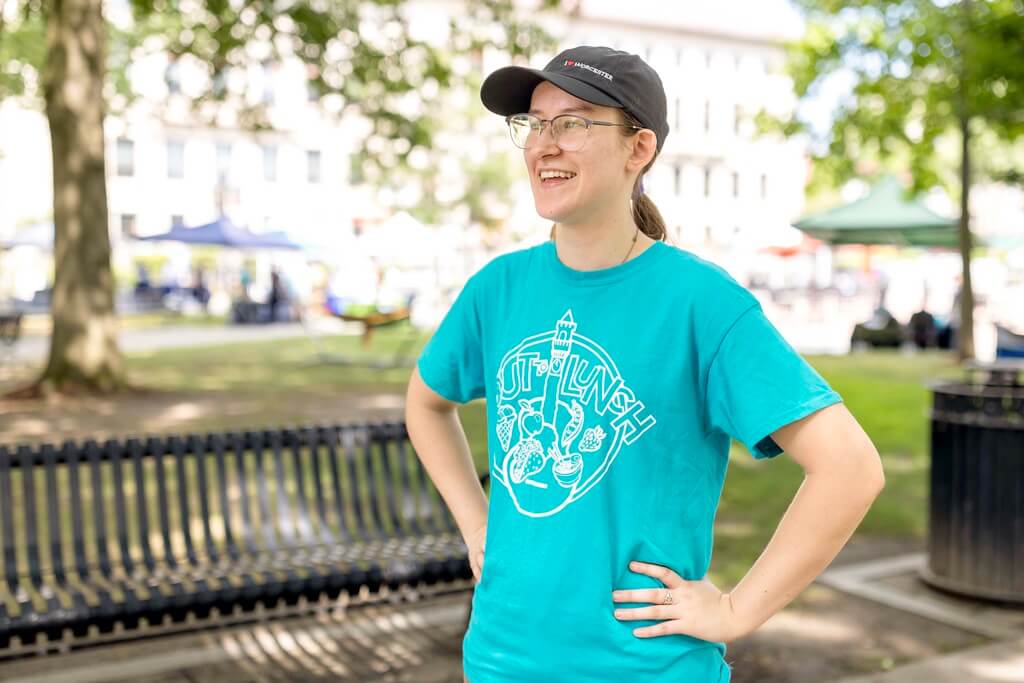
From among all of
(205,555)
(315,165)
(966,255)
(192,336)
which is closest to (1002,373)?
(205,555)

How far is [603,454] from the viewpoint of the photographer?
6.06 ft

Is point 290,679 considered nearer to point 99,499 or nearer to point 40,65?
point 99,499

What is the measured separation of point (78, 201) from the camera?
521 inches

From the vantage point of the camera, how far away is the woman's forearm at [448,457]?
225 centimetres

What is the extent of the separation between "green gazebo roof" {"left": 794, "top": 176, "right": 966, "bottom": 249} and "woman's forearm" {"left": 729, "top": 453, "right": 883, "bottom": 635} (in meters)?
19.4

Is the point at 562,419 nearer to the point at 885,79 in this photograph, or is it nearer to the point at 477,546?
the point at 477,546

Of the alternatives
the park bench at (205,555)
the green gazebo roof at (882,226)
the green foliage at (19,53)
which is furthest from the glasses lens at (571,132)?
the green foliage at (19,53)

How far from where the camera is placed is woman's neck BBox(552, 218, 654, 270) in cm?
195

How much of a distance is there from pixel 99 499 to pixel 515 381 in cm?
334

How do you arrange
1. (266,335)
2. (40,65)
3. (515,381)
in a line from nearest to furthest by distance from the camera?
1. (515,381)
2. (40,65)
3. (266,335)

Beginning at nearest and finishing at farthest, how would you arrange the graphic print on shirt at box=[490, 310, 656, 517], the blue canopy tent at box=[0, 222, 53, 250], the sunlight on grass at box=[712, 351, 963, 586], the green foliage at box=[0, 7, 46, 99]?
the graphic print on shirt at box=[490, 310, 656, 517], the sunlight on grass at box=[712, 351, 963, 586], the green foliage at box=[0, 7, 46, 99], the blue canopy tent at box=[0, 222, 53, 250]

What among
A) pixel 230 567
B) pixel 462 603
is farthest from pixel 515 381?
pixel 462 603

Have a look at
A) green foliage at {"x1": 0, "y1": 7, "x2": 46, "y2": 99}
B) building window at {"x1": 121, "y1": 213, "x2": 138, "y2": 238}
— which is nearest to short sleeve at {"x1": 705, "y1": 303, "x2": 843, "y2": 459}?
green foliage at {"x1": 0, "y1": 7, "x2": 46, "y2": 99}

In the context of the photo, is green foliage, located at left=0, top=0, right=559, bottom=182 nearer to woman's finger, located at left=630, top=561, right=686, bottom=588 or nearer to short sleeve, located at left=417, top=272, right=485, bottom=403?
short sleeve, located at left=417, top=272, right=485, bottom=403
